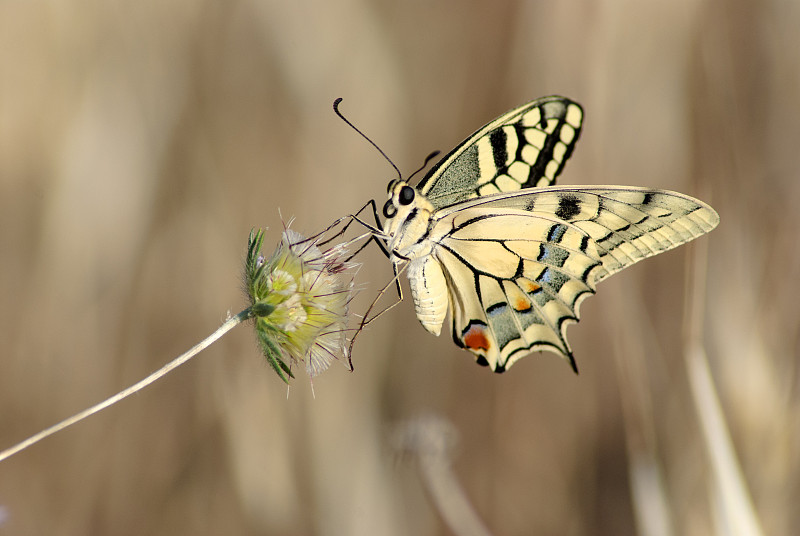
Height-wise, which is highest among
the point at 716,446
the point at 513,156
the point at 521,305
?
the point at 513,156

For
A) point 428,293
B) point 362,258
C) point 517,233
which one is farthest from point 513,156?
point 362,258

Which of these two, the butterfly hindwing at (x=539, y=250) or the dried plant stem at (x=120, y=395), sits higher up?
the butterfly hindwing at (x=539, y=250)

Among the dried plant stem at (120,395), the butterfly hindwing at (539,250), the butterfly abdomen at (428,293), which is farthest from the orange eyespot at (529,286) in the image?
the dried plant stem at (120,395)

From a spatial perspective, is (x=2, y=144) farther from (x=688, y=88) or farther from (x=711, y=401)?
(x=688, y=88)

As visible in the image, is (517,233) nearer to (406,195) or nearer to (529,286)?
(529,286)

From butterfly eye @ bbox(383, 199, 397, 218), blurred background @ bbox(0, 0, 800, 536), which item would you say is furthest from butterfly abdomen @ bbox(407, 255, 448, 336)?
blurred background @ bbox(0, 0, 800, 536)

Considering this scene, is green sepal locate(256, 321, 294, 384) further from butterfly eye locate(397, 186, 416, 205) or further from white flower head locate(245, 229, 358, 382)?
butterfly eye locate(397, 186, 416, 205)

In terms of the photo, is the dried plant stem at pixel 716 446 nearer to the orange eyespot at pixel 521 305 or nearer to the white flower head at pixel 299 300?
the orange eyespot at pixel 521 305

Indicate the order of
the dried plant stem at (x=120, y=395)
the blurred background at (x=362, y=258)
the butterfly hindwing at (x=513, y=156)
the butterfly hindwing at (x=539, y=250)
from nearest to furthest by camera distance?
the dried plant stem at (x=120, y=395) < the butterfly hindwing at (x=539, y=250) < the butterfly hindwing at (x=513, y=156) < the blurred background at (x=362, y=258)
